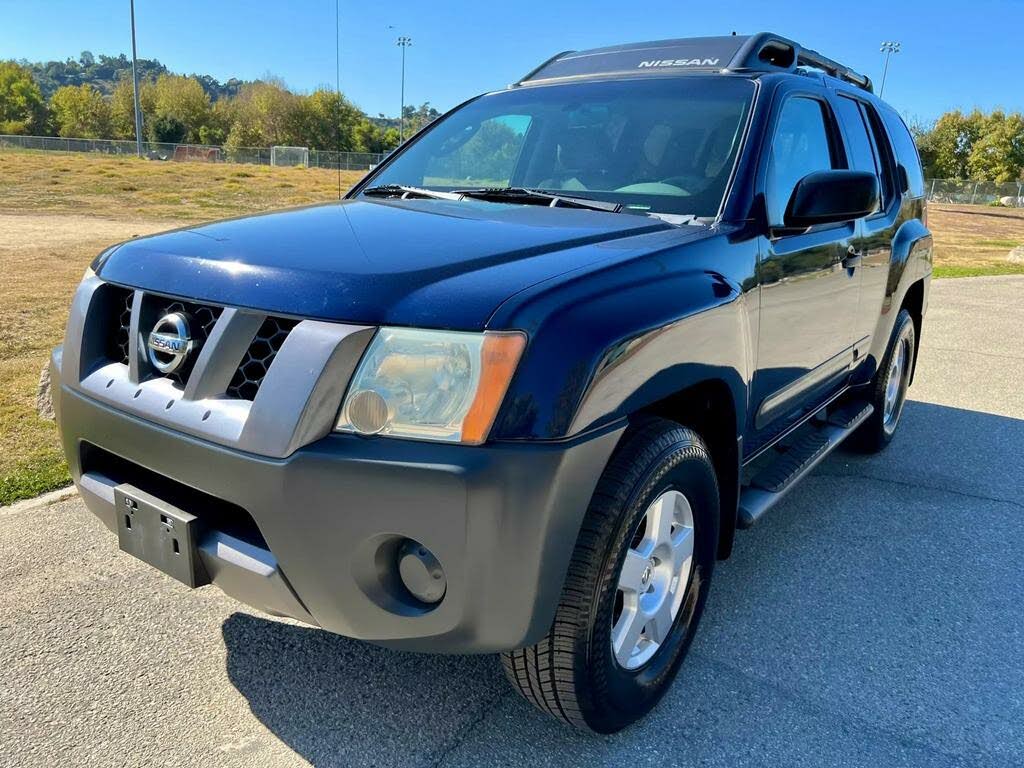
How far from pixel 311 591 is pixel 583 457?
68 cm

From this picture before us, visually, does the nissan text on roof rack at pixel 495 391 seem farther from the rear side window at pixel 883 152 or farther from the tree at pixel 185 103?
the tree at pixel 185 103

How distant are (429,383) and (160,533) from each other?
2.68 feet

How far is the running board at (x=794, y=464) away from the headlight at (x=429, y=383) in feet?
4.55

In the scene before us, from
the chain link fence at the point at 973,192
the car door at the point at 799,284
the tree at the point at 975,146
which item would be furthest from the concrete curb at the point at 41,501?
the tree at the point at 975,146

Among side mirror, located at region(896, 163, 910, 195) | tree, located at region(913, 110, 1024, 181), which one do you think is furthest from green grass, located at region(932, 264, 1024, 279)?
tree, located at region(913, 110, 1024, 181)

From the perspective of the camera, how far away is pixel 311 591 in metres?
1.85

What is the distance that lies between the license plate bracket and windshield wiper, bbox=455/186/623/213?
1.53 m

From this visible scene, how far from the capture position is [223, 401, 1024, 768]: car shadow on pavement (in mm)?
2244

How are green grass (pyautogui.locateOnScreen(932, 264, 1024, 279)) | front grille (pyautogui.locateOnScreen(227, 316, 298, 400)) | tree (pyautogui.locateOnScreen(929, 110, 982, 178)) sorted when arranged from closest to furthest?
front grille (pyautogui.locateOnScreen(227, 316, 298, 400)), green grass (pyautogui.locateOnScreen(932, 264, 1024, 279)), tree (pyautogui.locateOnScreen(929, 110, 982, 178))

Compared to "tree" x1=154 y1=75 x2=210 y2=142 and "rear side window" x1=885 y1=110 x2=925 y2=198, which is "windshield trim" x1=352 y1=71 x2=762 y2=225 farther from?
"tree" x1=154 y1=75 x2=210 y2=142

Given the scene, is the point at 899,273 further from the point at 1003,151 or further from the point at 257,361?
the point at 1003,151

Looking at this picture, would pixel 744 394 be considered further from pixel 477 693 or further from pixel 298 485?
pixel 298 485

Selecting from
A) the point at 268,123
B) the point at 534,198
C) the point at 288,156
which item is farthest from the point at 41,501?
the point at 268,123

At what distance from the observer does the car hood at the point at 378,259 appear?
1.79 metres
